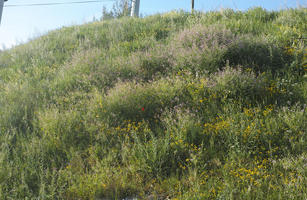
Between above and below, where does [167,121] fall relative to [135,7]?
below

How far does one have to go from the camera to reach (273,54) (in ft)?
17.8

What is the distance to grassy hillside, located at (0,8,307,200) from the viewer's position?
2838 millimetres

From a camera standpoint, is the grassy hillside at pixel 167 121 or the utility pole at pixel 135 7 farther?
the utility pole at pixel 135 7

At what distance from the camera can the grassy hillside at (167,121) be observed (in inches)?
112

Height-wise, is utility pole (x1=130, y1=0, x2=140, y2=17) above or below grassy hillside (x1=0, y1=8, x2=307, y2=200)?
above

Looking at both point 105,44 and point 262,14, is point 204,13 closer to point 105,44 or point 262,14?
point 262,14

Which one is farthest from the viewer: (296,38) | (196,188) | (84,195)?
(296,38)

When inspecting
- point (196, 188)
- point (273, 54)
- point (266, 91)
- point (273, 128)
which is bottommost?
point (196, 188)

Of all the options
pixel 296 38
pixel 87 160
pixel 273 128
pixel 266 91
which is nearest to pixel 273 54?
pixel 296 38

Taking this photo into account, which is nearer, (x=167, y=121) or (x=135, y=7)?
(x=167, y=121)

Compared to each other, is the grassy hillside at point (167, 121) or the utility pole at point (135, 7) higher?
the utility pole at point (135, 7)

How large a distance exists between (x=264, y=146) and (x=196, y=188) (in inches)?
51.4

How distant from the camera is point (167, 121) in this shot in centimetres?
360

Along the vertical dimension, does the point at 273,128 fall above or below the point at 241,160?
above
